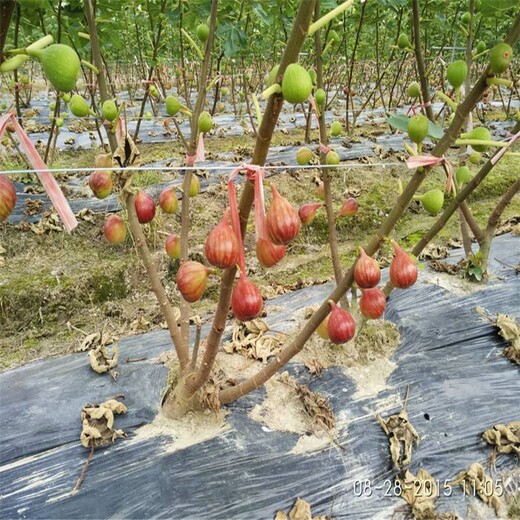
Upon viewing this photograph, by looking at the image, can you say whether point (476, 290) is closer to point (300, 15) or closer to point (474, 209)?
point (300, 15)

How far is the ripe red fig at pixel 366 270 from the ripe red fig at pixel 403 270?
0.10m

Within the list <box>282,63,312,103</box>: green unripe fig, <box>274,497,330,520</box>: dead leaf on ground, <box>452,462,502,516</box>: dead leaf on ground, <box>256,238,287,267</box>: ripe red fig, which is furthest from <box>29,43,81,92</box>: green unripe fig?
<box>452,462,502,516</box>: dead leaf on ground

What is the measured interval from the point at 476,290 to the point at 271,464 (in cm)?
158

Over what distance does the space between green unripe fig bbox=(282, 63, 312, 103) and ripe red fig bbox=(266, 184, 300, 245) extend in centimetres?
20

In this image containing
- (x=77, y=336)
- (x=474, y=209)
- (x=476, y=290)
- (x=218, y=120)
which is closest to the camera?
(x=476, y=290)

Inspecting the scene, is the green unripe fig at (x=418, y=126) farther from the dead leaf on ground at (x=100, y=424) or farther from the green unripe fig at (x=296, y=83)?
the dead leaf on ground at (x=100, y=424)

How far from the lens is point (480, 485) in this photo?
1.60 meters

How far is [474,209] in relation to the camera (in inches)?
186

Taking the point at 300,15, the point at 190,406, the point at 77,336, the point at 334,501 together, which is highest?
the point at 300,15

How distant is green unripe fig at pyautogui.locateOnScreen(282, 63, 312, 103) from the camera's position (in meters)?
0.73

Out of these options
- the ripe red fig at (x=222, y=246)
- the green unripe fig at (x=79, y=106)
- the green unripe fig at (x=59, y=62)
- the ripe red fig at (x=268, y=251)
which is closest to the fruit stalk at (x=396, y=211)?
the ripe red fig at (x=268, y=251)

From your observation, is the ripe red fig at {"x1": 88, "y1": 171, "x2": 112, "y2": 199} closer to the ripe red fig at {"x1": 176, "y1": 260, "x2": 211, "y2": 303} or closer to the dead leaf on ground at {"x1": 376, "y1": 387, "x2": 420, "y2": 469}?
the ripe red fig at {"x1": 176, "y1": 260, "x2": 211, "y2": 303}

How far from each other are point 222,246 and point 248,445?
3.25ft

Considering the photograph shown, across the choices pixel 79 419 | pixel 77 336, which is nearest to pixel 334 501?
pixel 79 419
